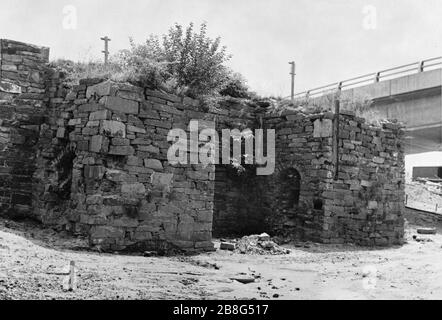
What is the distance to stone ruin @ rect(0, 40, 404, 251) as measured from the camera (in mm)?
7578

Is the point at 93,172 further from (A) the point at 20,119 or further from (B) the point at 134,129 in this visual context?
(A) the point at 20,119

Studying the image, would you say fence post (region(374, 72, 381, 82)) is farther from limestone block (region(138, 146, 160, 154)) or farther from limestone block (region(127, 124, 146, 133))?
limestone block (region(127, 124, 146, 133))

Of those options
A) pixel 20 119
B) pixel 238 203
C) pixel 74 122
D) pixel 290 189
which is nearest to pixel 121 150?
pixel 74 122

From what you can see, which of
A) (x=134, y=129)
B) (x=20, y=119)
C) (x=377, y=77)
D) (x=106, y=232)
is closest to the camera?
(x=106, y=232)

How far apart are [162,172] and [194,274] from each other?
2119 millimetres

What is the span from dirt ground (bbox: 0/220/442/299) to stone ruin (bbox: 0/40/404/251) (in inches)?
23.0

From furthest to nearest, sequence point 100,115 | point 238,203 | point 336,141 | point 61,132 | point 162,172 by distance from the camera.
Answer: point 238,203 → point 336,141 → point 61,132 → point 162,172 → point 100,115

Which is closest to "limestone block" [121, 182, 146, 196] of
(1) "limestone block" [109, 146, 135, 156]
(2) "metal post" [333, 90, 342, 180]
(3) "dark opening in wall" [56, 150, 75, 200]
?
(1) "limestone block" [109, 146, 135, 156]

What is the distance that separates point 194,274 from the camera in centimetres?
657

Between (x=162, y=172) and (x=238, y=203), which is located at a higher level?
(x=162, y=172)

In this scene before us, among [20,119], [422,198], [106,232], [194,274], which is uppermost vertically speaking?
[20,119]
